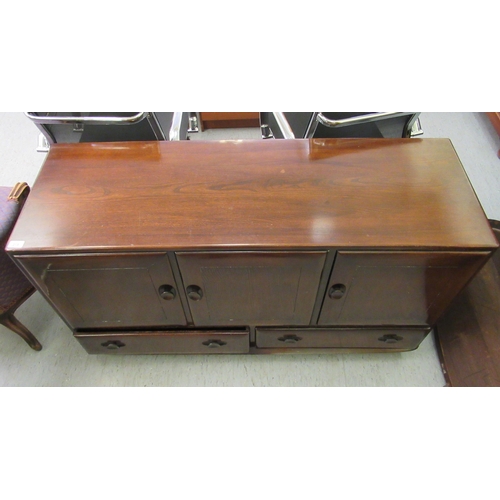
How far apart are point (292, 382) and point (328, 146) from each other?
2.42 feet

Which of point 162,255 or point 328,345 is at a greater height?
point 162,255

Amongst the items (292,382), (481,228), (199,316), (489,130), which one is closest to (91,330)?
(199,316)

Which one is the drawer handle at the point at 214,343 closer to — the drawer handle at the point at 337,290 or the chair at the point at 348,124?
the drawer handle at the point at 337,290

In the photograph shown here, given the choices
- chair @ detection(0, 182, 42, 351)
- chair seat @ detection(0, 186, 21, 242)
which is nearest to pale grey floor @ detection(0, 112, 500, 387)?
chair @ detection(0, 182, 42, 351)

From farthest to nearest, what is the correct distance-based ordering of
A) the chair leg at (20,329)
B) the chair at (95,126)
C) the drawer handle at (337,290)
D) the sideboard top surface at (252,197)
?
the chair leg at (20,329) < the chair at (95,126) < the drawer handle at (337,290) < the sideboard top surface at (252,197)

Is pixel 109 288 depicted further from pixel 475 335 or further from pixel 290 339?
pixel 475 335

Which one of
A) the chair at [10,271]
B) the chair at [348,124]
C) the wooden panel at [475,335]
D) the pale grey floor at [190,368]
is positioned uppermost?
the chair at [348,124]

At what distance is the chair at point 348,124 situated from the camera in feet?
3.14

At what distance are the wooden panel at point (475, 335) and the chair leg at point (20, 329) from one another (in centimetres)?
135

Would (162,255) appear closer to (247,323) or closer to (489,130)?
(247,323)

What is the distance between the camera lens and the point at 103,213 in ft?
2.44

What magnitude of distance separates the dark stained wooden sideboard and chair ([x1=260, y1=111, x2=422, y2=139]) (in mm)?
123

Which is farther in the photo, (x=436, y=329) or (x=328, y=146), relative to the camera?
(x=436, y=329)

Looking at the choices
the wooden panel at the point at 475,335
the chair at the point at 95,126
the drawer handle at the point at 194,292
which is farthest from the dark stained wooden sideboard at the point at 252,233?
the wooden panel at the point at 475,335
